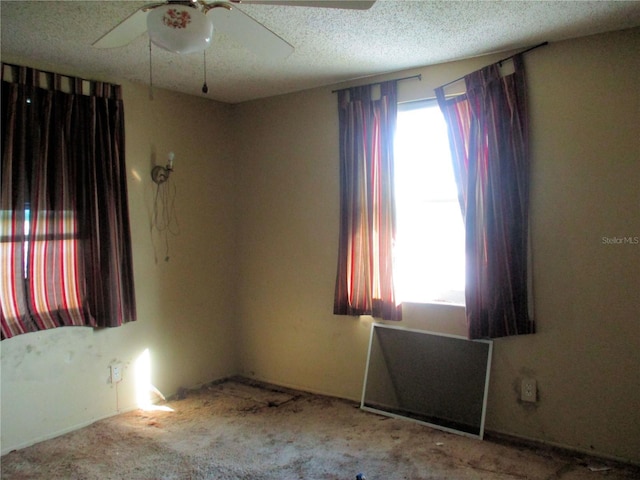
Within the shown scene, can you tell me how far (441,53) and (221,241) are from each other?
7.76 feet

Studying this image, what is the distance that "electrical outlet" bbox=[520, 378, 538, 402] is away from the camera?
288cm

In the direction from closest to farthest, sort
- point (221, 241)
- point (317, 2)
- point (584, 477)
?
point (317, 2) → point (584, 477) → point (221, 241)

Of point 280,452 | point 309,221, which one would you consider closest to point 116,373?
point 280,452

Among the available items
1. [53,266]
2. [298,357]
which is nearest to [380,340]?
[298,357]

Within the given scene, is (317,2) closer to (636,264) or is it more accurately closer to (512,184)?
(512,184)

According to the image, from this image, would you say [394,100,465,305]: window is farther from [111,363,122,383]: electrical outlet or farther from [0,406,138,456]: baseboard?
[0,406,138,456]: baseboard

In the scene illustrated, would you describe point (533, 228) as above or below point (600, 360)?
above

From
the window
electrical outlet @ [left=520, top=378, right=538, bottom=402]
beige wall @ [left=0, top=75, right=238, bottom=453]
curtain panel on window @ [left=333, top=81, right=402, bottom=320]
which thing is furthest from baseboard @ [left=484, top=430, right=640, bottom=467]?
beige wall @ [left=0, top=75, right=238, bottom=453]

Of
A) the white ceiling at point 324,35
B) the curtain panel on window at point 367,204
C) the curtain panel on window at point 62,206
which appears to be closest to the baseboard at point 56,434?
the curtain panel on window at point 62,206

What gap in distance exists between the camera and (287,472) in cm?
257

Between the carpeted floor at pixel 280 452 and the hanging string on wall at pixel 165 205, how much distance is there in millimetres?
1306

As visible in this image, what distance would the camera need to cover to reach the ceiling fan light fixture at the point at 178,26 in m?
1.65

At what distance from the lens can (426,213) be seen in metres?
3.32

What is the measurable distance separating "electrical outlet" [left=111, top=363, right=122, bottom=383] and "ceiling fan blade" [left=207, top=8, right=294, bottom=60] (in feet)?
8.02
